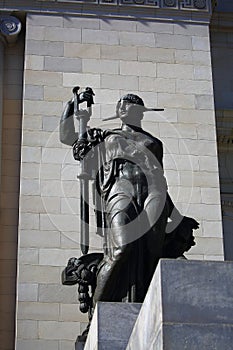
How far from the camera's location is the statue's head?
9.72 meters

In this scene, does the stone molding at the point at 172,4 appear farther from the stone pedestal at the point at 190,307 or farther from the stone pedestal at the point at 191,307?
the stone pedestal at the point at 191,307

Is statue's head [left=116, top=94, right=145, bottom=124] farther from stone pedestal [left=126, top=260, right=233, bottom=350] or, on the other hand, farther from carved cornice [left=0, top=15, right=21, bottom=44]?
carved cornice [left=0, top=15, right=21, bottom=44]

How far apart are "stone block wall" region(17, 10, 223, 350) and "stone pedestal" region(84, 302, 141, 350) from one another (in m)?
3.58

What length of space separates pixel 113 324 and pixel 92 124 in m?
5.67

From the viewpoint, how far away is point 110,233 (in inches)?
344

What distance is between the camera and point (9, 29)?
45.1ft

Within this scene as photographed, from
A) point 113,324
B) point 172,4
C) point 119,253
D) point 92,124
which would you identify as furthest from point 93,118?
point 113,324

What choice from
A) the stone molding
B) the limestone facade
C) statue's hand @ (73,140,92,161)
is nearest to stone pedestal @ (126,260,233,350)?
statue's hand @ (73,140,92,161)

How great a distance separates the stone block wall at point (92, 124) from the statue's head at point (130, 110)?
2691 mm

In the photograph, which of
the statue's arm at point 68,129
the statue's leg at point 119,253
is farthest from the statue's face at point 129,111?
the statue's leg at point 119,253

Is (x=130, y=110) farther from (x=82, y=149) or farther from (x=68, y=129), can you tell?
(x=68, y=129)

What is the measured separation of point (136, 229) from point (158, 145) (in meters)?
1.25

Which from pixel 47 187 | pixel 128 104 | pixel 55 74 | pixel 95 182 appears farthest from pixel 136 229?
pixel 55 74

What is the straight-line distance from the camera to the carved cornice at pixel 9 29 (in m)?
13.7
